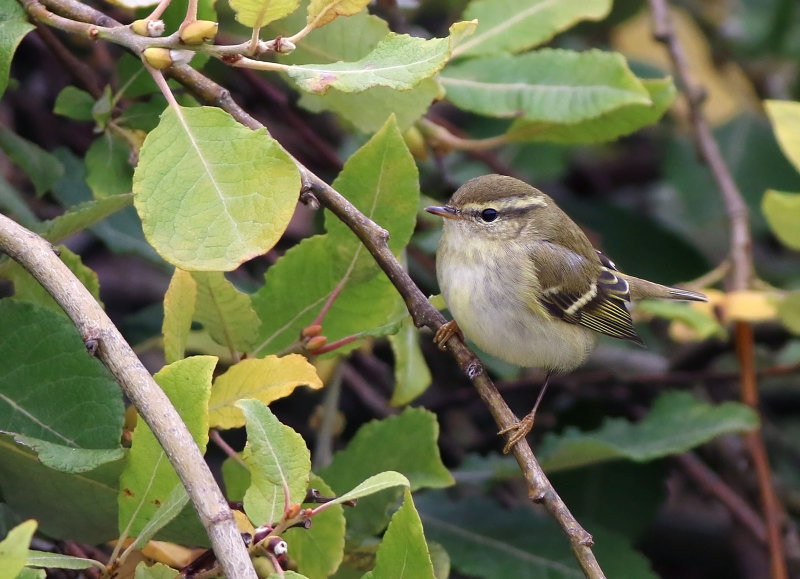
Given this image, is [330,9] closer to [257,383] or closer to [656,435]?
[257,383]

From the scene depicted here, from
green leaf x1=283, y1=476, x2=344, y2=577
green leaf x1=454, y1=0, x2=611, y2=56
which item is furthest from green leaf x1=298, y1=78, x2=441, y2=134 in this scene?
green leaf x1=283, y1=476, x2=344, y2=577

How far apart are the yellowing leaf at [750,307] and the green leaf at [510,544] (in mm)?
771

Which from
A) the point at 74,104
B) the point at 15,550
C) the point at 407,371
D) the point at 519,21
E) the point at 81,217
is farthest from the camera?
the point at 519,21

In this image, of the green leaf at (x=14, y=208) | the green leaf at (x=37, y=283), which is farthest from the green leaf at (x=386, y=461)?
the green leaf at (x=14, y=208)

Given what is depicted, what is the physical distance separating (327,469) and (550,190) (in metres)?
2.98

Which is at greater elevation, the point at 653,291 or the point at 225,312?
the point at 225,312

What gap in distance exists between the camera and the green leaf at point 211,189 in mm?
1609

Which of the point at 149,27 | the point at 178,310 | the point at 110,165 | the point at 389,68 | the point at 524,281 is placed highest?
the point at 149,27

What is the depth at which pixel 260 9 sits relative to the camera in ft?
5.56

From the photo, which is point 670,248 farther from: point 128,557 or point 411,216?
point 128,557

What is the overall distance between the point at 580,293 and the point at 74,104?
169cm

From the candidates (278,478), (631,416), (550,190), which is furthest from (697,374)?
(278,478)

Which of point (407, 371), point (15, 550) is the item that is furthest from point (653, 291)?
point (15, 550)

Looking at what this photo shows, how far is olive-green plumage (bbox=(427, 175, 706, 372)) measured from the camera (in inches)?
111
